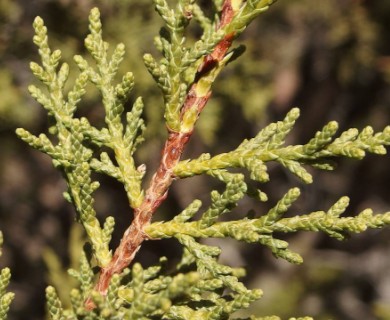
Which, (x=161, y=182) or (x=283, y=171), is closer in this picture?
(x=161, y=182)

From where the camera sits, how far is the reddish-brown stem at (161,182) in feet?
6.25

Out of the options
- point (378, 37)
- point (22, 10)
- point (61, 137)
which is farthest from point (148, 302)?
point (378, 37)

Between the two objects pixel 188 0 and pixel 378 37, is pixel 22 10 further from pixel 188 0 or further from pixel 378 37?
pixel 378 37

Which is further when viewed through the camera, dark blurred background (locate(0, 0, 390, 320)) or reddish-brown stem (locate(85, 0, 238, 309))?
dark blurred background (locate(0, 0, 390, 320))

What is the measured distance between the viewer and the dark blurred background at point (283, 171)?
443 cm

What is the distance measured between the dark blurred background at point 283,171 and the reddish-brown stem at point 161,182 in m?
2.03

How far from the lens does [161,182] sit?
1.93 meters

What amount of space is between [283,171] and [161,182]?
4.79 meters

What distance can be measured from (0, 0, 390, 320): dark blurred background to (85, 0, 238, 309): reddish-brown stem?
6.67ft

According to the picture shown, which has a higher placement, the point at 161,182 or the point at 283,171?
the point at 283,171

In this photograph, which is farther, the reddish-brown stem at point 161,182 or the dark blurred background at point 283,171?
the dark blurred background at point 283,171

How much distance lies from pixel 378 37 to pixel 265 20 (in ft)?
3.40

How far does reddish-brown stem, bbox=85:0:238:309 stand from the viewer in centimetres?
190

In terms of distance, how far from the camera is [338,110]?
20.3ft
